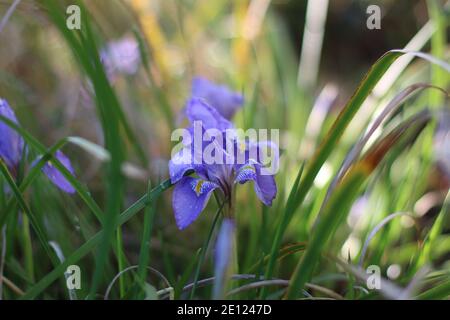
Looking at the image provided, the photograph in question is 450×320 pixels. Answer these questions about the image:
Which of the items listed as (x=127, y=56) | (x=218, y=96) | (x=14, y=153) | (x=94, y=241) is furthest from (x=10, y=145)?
(x=127, y=56)

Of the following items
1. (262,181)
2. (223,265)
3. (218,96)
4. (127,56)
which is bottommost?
(223,265)

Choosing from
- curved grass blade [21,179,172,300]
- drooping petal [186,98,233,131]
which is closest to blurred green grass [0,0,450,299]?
curved grass blade [21,179,172,300]

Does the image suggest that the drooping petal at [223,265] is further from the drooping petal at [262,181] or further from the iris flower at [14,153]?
the iris flower at [14,153]

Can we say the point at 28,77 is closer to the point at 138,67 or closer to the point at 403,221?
the point at 138,67

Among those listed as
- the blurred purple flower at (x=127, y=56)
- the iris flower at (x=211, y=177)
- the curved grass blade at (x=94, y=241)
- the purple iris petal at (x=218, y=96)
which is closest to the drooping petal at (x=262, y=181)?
the iris flower at (x=211, y=177)

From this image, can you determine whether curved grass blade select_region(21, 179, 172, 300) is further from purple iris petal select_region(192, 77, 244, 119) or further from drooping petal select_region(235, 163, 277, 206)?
purple iris petal select_region(192, 77, 244, 119)

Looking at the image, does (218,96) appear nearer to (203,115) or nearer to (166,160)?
(166,160)

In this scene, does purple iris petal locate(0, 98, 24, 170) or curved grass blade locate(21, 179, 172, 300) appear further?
purple iris petal locate(0, 98, 24, 170)
